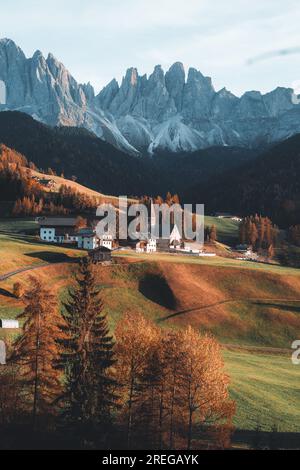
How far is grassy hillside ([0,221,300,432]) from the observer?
78250 millimetres

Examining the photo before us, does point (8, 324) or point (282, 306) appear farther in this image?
point (282, 306)

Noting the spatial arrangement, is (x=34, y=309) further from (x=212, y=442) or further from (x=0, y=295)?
(x=0, y=295)

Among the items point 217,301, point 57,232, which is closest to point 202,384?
point 217,301

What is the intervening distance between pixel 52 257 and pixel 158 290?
98.0 feet

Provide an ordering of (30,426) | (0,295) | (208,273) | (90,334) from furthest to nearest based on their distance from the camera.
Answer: (208,273)
(0,295)
(90,334)
(30,426)

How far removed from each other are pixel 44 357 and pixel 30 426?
622cm

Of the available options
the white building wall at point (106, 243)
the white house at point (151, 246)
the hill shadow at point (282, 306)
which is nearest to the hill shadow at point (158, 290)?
the hill shadow at point (282, 306)

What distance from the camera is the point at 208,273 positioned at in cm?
12594

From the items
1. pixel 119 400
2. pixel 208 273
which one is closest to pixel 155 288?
pixel 208 273

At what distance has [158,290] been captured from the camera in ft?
375

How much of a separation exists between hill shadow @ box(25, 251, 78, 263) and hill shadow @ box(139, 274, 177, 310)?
19.1 metres

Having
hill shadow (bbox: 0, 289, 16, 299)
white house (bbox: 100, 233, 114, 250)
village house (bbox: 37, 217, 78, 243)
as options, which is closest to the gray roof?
village house (bbox: 37, 217, 78, 243)

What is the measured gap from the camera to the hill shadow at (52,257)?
12543 centimetres

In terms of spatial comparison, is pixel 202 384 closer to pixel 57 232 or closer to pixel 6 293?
pixel 6 293
